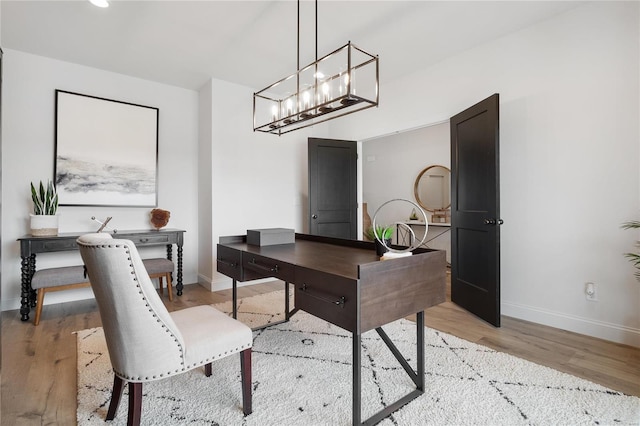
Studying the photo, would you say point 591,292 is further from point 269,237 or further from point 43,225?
point 43,225

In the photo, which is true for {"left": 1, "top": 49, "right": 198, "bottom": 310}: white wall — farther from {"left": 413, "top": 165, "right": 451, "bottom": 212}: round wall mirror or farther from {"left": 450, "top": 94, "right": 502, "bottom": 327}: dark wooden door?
{"left": 413, "top": 165, "right": 451, "bottom": 212}: round wall mirror

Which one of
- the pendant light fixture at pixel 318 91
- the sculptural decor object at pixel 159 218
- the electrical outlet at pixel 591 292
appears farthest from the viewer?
the sculptural decor object at pixel 159 218

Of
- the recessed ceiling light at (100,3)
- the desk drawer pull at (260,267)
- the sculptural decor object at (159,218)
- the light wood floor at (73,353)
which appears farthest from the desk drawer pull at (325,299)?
the sculptural decor object at (159,218)

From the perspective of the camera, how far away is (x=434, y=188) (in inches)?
238

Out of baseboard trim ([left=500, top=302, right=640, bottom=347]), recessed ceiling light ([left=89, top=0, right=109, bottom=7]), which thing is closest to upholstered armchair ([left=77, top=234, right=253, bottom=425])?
recessed ceiling light ([left=89, top=0, right=109, bottom=7])

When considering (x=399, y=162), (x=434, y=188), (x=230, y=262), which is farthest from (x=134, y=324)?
(x=399, y=162)

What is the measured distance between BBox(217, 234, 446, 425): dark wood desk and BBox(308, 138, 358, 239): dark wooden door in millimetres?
2438

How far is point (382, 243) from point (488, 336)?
1.51 metres

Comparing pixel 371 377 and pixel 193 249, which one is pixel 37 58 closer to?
pixel 193 249

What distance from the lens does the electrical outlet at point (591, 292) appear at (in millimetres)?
2584

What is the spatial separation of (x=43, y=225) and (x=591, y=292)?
193 inches

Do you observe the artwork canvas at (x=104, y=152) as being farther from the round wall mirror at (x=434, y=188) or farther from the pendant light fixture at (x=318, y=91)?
the round wall mirror at (x=434, y=188)

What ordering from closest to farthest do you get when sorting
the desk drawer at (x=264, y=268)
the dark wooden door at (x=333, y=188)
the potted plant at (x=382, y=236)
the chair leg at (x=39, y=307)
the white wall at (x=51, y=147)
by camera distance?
the desk drawer at (x=264, y=268)
the potted plant at (x=382, y=236)
the chair leg at (x=39, y=307)
the white wall at (x=51, y=147)
the dark wooden door at (x=333, y=188)

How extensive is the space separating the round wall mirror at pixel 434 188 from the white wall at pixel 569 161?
8.75 ft
